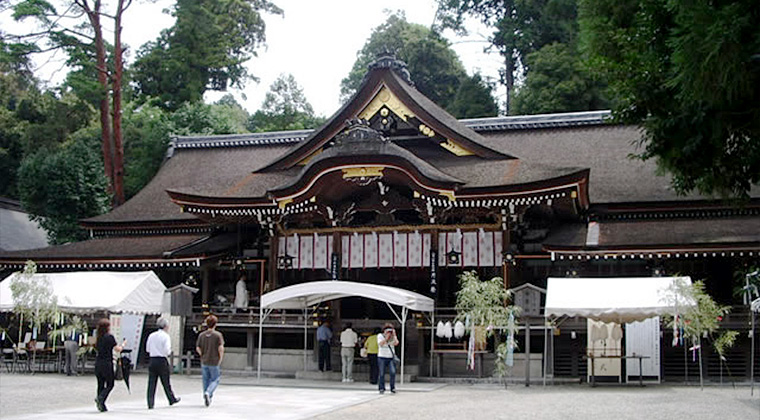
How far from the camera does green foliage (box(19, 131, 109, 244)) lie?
109 ft

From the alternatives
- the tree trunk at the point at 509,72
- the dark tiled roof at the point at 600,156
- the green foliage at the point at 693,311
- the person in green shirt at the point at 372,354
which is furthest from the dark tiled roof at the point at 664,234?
the tree trunk at the point at 509,72

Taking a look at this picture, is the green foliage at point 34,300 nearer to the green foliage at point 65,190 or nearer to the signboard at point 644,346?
the green foliage at point 65,190

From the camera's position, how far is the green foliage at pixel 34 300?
20.3m

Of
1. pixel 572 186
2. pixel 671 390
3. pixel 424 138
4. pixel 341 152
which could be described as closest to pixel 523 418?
pixel 671 390

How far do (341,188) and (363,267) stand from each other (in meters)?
2.24

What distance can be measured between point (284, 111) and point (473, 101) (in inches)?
665

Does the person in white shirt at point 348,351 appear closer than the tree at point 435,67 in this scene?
Yes

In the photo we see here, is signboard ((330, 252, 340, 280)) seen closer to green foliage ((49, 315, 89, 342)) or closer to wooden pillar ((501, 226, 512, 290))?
wooden pillar ((501, 226, 512, 290))

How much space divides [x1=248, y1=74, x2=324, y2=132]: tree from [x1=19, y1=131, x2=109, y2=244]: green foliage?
20.0m

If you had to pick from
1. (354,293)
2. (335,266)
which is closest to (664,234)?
(354,293)

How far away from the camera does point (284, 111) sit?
59938 mm

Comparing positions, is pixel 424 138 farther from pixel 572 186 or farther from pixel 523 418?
pixel 523 418

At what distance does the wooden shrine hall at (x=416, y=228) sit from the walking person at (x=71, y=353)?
10.6ft

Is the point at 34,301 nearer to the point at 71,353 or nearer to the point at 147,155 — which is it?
the point at 71,353
